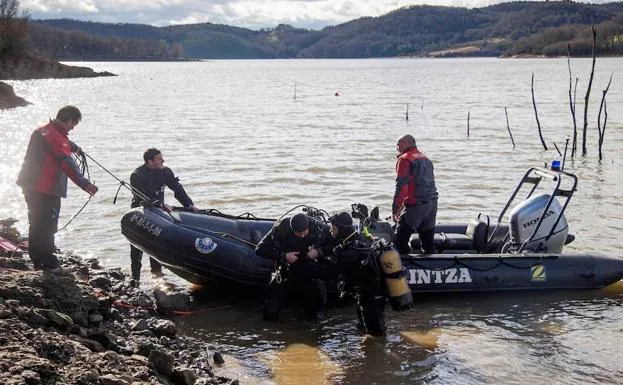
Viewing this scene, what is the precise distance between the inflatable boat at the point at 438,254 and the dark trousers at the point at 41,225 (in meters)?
1.27

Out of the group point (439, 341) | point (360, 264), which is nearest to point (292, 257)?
point (360, 264)

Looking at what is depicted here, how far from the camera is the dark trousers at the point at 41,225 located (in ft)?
22.0

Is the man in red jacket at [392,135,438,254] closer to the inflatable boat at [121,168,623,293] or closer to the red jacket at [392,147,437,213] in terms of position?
the red jacket at [392,147,437,213]

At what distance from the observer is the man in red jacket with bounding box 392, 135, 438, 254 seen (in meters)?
7.95

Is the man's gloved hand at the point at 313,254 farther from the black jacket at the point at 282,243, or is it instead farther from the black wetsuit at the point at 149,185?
the black wetsuit at the point at 149,185

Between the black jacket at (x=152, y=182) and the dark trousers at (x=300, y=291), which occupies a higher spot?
the black jacket at (x=152, y=182)

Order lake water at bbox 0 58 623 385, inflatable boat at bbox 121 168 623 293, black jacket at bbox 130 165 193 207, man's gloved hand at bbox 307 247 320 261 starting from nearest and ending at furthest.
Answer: lake water at bbox 0 58 623 385 < man's gloved hand at bbox 307 247 320 261 < inflatable boat at bbox 121 168 623 293 < black jacket at bbox 130 165 193 207

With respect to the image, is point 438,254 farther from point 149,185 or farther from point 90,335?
point 90,335

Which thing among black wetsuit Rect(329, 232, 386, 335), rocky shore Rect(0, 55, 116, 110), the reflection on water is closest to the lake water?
the reflection on water

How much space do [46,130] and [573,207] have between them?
10628 millimetres

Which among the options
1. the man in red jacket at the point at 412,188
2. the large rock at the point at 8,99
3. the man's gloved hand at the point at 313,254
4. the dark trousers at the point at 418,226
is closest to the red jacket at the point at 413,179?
the man in red jacket at the point at 412,188

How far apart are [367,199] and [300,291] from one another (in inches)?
286

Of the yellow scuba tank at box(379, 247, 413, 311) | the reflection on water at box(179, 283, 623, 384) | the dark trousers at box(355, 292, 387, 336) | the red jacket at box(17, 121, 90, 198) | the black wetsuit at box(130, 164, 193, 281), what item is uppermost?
the red jacket at box(17, 121, 90, 198)

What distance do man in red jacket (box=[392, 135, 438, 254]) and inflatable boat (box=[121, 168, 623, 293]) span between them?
1.23ft
